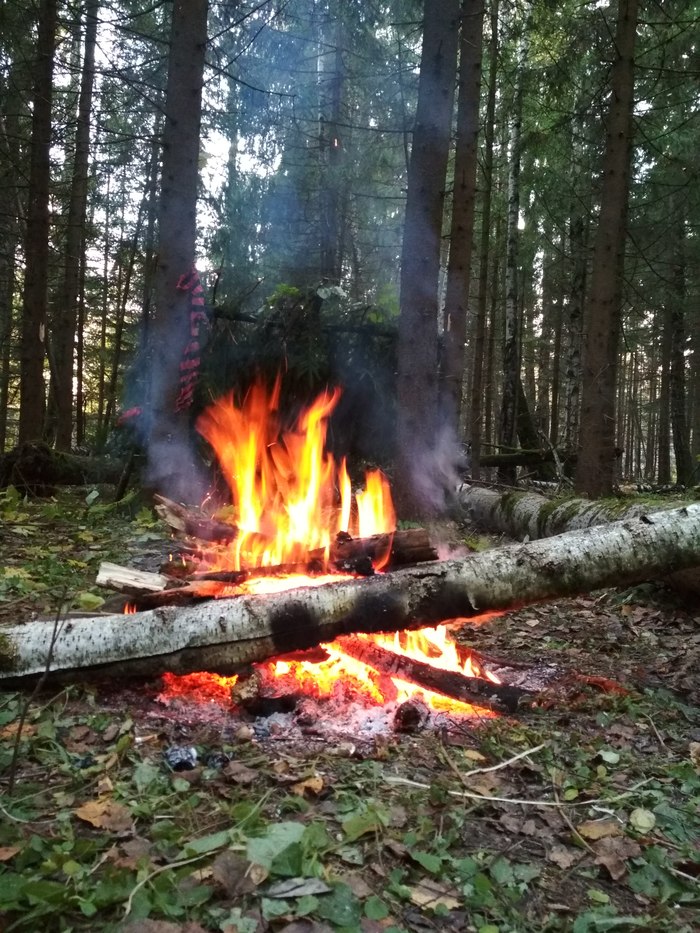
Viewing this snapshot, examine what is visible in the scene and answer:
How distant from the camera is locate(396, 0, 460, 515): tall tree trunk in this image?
6984 millimetres

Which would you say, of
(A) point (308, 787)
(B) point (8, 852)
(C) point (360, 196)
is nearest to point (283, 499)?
(A) point (308, 787)

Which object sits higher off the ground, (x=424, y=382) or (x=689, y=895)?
(x=424, y=382)

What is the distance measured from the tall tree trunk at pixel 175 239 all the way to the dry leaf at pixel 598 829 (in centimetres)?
583

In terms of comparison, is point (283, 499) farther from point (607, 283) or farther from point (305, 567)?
point (607, 283)

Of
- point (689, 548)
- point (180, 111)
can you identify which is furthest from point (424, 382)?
point (180, 111)

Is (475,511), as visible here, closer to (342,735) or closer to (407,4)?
(342,735)

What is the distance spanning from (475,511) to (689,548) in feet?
17.4

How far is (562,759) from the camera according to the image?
3109 millimetres

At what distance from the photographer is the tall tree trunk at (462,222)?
8.86 metres

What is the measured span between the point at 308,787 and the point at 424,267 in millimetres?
5727

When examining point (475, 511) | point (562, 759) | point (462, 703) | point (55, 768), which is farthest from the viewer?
point (475, 511)

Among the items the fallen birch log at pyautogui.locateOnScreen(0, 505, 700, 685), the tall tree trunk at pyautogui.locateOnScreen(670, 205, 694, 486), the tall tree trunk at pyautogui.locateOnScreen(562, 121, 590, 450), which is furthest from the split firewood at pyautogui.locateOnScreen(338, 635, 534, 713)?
the tall tree trunk at pyautogui.locateOnScreen(670, 205, 694, 486)

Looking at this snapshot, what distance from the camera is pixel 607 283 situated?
27.9 ft

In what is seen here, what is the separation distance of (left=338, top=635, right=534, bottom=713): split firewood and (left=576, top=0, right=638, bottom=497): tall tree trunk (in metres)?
5.56
